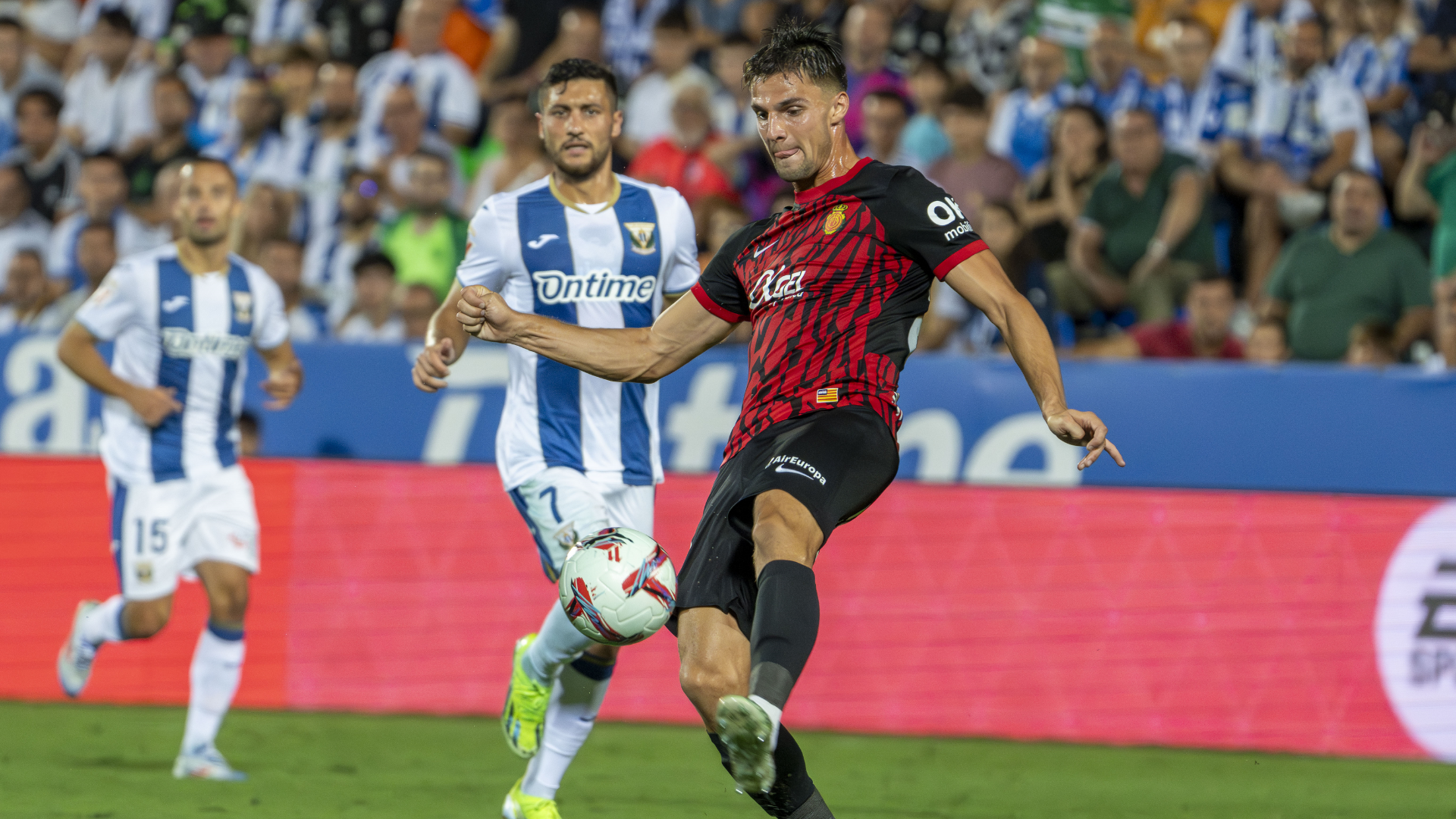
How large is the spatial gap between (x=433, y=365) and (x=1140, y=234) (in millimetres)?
6480

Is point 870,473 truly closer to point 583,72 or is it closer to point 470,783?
point 583,72

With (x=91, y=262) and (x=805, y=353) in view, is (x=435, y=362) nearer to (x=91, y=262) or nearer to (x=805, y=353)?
(x=805, y=353)

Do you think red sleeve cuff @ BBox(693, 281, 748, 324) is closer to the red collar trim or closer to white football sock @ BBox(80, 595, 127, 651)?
the red collar trim

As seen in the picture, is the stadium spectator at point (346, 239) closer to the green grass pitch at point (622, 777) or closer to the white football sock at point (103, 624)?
the green grass pitch at point (622, 777)

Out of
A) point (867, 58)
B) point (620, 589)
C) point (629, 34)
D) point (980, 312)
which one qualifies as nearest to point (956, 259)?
point (620, 589)

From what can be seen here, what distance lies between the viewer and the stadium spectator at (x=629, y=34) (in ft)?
43.7

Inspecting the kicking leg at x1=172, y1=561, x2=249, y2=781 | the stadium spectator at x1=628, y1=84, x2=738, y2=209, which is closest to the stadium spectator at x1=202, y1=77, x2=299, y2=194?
the stadium spectator at x1=628, y1=84, x2=738, y2=209

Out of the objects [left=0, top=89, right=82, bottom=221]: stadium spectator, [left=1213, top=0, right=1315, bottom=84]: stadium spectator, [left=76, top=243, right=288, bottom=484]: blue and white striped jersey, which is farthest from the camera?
[left=0, top=89, right=82, bottom=221]: stadium spectator

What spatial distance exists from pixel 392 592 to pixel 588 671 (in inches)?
128

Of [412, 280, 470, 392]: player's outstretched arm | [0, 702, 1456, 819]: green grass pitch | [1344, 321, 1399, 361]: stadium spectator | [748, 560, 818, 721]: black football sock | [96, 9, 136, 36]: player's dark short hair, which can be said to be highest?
[412, 280, 470, 392]: player's outstretched arm

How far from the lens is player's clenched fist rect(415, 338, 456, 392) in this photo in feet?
17.9

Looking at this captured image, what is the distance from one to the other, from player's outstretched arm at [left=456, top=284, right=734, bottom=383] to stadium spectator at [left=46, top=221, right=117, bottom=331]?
8293 millimetres

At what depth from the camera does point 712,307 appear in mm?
5316

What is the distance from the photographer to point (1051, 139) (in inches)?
451
